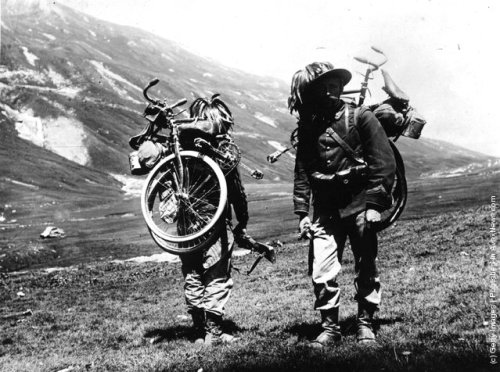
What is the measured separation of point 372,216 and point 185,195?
8.86 ft

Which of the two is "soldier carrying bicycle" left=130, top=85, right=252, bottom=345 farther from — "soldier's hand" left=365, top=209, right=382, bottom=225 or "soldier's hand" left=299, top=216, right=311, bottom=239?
"soldier's hand" left=365, top=209, right=382, bottom=225

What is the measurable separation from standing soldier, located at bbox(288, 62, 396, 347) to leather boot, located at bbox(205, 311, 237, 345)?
5.28 ft

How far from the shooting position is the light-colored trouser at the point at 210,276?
733 centimetres

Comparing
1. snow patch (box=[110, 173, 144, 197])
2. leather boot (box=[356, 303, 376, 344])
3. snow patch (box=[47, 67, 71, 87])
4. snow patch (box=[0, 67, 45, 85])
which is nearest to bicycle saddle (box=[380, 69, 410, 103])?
leather boot (box=[356, 303, 376, 344])

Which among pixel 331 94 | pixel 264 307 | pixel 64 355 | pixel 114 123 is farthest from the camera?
pixel 114 123

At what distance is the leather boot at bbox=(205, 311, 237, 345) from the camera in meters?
7.21

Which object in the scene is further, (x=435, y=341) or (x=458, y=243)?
(x=458, y=243)

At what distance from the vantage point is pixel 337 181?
6195mm

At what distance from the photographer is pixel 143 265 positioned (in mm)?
21312

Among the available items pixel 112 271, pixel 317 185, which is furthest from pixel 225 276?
pixel 112 271

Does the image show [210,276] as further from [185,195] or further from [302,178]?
[302,178]

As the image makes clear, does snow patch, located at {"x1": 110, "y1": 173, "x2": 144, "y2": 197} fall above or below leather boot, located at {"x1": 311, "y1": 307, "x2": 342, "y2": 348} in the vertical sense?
below

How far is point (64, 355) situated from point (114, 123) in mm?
156694

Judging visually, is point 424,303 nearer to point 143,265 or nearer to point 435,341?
point 435,341
